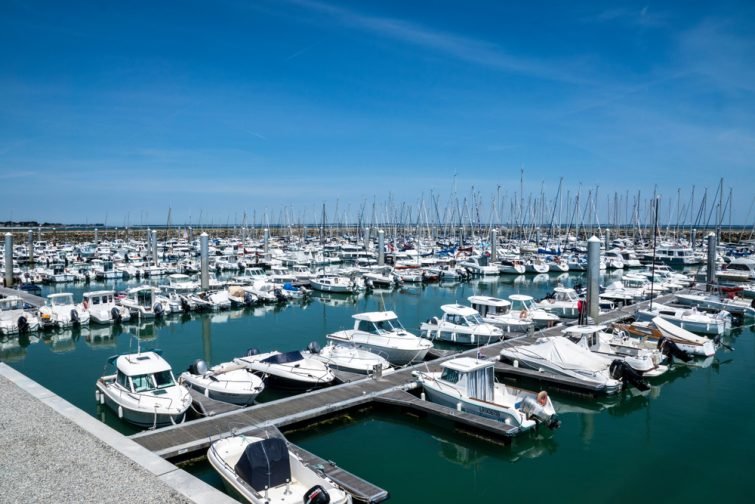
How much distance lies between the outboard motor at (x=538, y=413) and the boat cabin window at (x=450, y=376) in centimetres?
228

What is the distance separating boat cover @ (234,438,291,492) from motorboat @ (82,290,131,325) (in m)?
27.5

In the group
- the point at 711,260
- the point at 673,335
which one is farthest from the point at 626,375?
the point at 711,260

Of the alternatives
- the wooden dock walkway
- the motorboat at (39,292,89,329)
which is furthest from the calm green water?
the wooden dock walkway

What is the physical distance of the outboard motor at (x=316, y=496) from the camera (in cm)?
1067

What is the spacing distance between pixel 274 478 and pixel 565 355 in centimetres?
1428

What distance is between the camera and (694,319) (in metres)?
31.7

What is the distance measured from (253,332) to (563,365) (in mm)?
19631

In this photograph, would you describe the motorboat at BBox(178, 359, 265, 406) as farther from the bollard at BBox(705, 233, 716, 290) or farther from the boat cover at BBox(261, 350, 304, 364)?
the bollard at BBox(705, 233, 716, 290)

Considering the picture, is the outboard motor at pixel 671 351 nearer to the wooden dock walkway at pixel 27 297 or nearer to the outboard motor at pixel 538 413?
the outboard motor at pixel 538 413

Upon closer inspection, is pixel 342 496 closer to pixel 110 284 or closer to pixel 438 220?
pixel 110 284

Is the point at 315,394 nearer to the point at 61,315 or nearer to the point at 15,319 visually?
the point at 61,315

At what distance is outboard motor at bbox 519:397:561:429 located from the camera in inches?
664

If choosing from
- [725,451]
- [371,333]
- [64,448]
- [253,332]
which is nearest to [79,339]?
[253,332]

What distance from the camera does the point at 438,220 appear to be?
96500 mm
